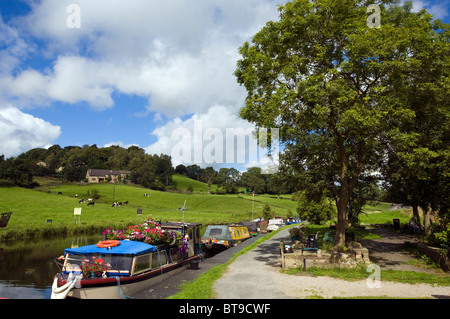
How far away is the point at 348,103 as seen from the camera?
13.0m

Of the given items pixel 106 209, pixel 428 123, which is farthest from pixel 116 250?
pixel 106 209

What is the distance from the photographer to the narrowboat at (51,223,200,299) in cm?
992

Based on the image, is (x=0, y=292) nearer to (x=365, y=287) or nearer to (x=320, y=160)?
(x=365, y=287)

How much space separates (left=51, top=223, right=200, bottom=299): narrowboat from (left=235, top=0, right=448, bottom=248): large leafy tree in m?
7.85

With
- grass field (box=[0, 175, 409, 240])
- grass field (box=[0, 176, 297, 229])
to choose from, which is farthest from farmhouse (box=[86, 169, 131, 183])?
grass field (box=[0, 176, 297, 229])

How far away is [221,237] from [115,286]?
1761cm

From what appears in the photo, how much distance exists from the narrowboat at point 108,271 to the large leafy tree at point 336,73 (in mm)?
7850

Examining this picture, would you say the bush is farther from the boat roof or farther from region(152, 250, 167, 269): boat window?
the boat roof

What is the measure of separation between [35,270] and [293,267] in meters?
14.9

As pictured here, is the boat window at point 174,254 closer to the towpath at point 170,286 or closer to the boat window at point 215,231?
the towpath at point 170,286

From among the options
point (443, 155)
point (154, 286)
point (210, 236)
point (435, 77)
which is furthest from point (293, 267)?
point (210, 236)

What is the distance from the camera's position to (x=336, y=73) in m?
13.0

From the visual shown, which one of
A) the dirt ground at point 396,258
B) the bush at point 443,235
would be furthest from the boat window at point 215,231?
the bush at point 443,235

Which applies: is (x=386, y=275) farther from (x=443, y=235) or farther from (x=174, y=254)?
(x=174, y=254)
